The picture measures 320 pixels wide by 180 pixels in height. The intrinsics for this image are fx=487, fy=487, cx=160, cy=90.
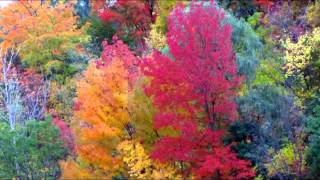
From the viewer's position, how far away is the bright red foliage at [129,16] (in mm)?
40719

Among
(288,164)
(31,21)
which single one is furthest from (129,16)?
(288,164)

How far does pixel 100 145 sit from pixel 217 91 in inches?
231

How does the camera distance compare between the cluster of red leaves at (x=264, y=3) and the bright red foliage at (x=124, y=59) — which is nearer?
the bright red foliage at (x=124, y=59)

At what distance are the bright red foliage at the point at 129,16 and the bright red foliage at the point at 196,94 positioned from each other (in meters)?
20.3

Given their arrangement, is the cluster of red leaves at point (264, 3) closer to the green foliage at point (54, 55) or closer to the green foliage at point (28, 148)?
the green foliage at point (54, 55)

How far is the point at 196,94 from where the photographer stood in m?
19.8

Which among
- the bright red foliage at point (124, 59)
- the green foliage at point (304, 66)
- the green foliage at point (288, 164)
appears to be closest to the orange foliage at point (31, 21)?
the bright red foliage at point (124, 59)

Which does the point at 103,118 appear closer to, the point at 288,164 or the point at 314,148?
the point at 288,164

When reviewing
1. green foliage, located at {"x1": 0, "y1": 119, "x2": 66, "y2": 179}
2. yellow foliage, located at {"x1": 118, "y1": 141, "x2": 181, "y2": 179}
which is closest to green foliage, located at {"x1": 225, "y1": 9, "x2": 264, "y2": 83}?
yellow foliage, located at {"x1": 118, "y1": 141, "x2": 181, "y2": 179}

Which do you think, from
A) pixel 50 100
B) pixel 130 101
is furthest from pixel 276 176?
pixel 50 100

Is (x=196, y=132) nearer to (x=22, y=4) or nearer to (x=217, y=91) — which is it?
(x=217, y=91)

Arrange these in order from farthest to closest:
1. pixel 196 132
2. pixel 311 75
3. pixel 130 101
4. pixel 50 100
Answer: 1. pixel 50 100
2. pixel 311 75
3. pixel 130 101
4. pixel 196 132

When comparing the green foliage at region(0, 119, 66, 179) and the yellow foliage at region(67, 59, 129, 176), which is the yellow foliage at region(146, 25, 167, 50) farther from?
the green foliage at region(0, 119, 66, 179)

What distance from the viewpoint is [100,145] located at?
71.7 feet
